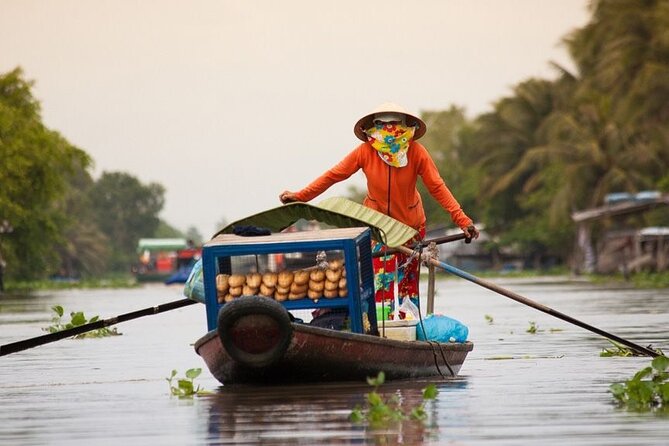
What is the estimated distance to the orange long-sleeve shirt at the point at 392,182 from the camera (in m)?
11.3

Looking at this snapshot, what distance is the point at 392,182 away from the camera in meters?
11.3

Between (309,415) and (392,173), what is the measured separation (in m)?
3.08

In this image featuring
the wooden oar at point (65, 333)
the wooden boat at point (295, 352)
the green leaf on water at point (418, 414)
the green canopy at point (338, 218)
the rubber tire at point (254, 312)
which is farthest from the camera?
the green canopy at point (338, 218)

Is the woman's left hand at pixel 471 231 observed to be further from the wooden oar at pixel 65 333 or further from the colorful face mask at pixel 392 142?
the wooden oar at pixel 65 333

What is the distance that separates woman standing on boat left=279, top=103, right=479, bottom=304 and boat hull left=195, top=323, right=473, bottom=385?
0.79 meters

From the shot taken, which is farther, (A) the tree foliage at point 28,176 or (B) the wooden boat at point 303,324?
(A) the tree foliage at point 28,176

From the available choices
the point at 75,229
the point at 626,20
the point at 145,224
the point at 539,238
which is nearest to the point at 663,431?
the point at 626,20

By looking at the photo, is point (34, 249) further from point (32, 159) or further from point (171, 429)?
point (171, 429)

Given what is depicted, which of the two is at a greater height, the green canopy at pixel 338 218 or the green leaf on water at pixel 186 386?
the green canopy at pixel 338 218

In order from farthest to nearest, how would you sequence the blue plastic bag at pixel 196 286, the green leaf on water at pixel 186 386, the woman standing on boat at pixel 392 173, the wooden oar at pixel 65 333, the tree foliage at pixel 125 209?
the tree foliage at pixel 125 209 → the woman standing on boat at pixel 392 173 → the blue plastic bag at pixel 196 286 → the wooden oar at pixel 65 333 → the green leaf on water at pixel 186 386

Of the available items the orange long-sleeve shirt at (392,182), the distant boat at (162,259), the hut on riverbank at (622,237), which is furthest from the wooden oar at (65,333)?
the distant boat at (162,259)

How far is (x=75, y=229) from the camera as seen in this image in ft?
355

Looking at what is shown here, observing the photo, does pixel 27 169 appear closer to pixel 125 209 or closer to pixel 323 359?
pixel 323 359

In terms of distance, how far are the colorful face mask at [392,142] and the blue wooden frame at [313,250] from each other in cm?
105
